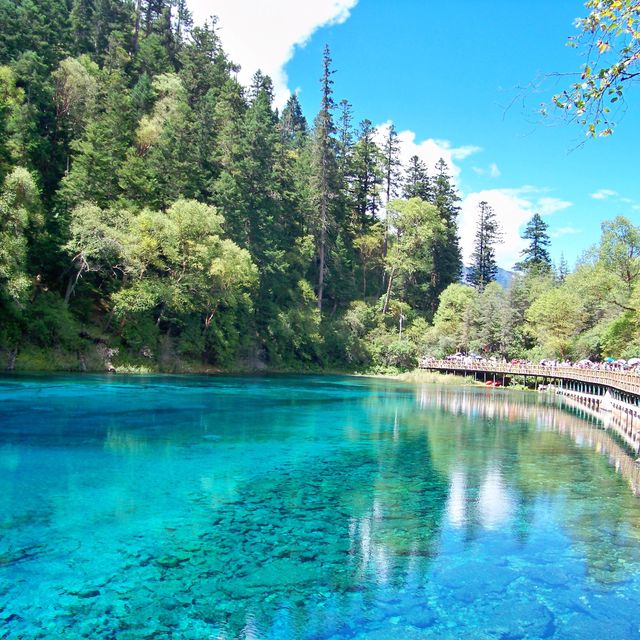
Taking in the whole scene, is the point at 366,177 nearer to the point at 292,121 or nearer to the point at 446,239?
the point at 446,239

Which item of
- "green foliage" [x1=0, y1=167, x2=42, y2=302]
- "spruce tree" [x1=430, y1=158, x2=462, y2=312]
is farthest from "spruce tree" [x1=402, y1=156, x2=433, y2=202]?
"green foliage" [x1=0, y1=167, x2=42, y2=302]

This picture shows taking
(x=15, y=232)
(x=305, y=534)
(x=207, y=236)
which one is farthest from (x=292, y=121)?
(x=305, y=534)

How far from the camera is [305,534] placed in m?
10.6

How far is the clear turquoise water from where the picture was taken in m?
7.51

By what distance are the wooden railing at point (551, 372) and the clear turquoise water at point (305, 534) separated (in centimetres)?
1021

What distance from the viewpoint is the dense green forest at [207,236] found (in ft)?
133

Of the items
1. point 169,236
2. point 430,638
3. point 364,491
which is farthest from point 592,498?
point 169,236

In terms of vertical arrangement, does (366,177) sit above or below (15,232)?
above

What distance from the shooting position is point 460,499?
13477 mm

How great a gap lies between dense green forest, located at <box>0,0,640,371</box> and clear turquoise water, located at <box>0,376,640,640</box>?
65.1 ft

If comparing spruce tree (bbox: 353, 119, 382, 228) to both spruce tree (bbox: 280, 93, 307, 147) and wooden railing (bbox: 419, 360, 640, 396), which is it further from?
wooden railing (bbox: 419, 360, 640, 396)

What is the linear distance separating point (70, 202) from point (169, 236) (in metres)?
7.72

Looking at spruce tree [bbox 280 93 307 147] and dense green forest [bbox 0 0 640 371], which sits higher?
spruce tree [bbox 280 93 307 147]

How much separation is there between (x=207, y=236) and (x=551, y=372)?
33.9 m
